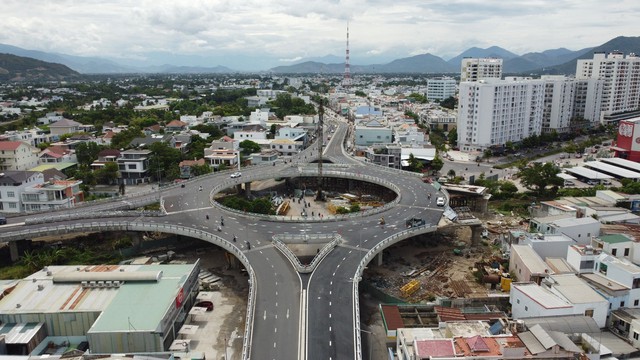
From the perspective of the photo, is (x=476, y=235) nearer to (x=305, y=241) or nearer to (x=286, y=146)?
(x=305, y=241)

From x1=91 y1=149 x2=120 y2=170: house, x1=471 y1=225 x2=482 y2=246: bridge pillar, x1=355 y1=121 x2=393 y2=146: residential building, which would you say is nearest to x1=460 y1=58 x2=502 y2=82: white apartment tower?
x1=355 y1=121 x2=393 y2=146: residential building

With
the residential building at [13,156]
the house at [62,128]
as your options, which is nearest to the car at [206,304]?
the residential building at [13,156]

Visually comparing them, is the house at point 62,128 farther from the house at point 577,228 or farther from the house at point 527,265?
the house at point 577,228

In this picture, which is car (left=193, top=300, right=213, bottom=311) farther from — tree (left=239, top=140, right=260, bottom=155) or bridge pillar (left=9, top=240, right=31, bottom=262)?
tree (left=239, top=140, right=260, bottom=155)

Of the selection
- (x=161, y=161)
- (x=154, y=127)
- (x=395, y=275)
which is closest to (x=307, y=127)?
(x=154, y=127)

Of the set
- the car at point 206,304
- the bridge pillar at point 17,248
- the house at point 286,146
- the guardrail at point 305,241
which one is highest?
the house at point 286,146

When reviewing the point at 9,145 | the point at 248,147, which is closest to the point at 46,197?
the point at 9,145

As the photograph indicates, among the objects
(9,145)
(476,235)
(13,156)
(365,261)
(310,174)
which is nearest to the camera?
(365,261)
